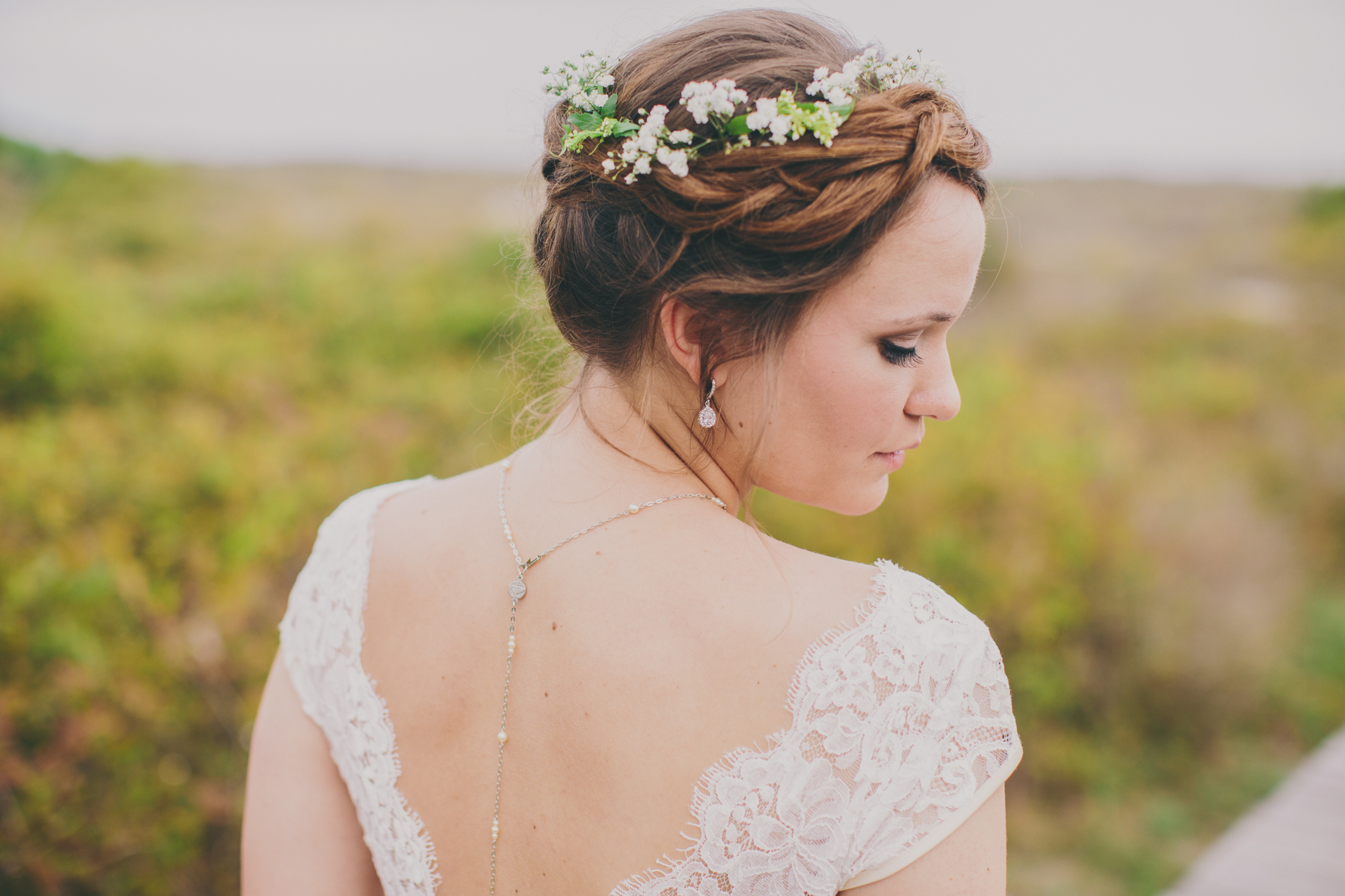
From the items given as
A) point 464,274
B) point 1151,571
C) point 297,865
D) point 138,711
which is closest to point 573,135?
point 297,865

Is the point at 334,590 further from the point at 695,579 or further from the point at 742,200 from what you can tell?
the point at 742,200

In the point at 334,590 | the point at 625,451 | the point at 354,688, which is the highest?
the point at 625,451

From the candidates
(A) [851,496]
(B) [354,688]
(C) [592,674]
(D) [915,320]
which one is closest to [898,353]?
(D) [915,320]

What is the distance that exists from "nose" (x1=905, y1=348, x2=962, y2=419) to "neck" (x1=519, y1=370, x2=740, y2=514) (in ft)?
0.98

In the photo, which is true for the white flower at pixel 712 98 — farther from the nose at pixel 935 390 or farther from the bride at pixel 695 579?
the nose at pixel 935 390

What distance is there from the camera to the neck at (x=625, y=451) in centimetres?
120

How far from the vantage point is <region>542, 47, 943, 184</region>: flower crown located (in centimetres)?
113

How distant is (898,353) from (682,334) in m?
0.32

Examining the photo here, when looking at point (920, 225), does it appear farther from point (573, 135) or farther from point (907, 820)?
point (907, 820)

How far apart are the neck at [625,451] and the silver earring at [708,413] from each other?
3 cm

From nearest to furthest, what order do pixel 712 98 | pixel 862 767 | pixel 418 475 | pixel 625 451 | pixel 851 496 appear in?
1. pixel 862 767
2. pixel 712 98
3. pixel 625 451
4. pixel 851 496
5. pixel 418 475

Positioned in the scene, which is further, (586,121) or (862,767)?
(586,121)

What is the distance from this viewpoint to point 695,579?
108cm

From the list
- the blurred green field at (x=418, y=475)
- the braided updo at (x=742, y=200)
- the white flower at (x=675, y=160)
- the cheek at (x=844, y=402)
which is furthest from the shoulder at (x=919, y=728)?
the blurred green field at (x=418, y=475)
